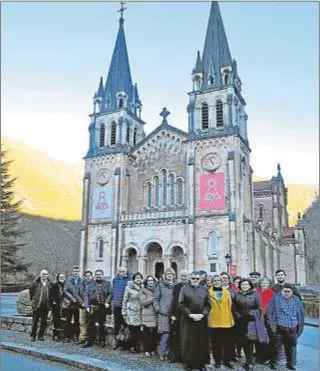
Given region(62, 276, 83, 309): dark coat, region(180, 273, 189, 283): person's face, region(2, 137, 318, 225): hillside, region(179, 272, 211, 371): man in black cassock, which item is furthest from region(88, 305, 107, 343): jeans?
region(2, 137, 318, 225): hillside

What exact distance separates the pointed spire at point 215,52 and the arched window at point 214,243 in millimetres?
13080

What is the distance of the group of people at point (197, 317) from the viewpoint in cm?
838

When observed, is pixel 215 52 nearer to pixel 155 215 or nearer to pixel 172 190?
pixel 172 190

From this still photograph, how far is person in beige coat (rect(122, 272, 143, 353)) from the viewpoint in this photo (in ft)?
31.3

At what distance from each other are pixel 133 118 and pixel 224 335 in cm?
3604

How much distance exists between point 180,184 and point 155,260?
685cm

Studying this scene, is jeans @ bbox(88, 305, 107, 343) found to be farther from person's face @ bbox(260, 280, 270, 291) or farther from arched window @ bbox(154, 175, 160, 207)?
arched window @ bbox(154, 175, 160, 207)

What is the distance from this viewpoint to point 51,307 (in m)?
11.5

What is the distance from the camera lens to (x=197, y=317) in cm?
816

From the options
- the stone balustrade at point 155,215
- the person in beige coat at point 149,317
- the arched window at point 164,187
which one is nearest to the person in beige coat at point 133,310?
the person in beige coat at point 149,317

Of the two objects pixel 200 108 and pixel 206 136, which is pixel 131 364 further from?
pixel 200 108

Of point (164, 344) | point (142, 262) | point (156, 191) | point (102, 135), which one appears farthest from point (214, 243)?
point (164, 344)

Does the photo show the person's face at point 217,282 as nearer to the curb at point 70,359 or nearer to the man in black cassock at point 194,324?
the man in black cassock at point 194,324

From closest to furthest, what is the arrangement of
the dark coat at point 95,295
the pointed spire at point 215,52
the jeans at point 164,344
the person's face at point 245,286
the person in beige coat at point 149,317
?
1. the person's face at point 245,286
2. the jeans at point 164,344
3. the person in beige coat at point 149,317
4. the dark coat at point 95,295
5. the pointed spire at point 215,52
